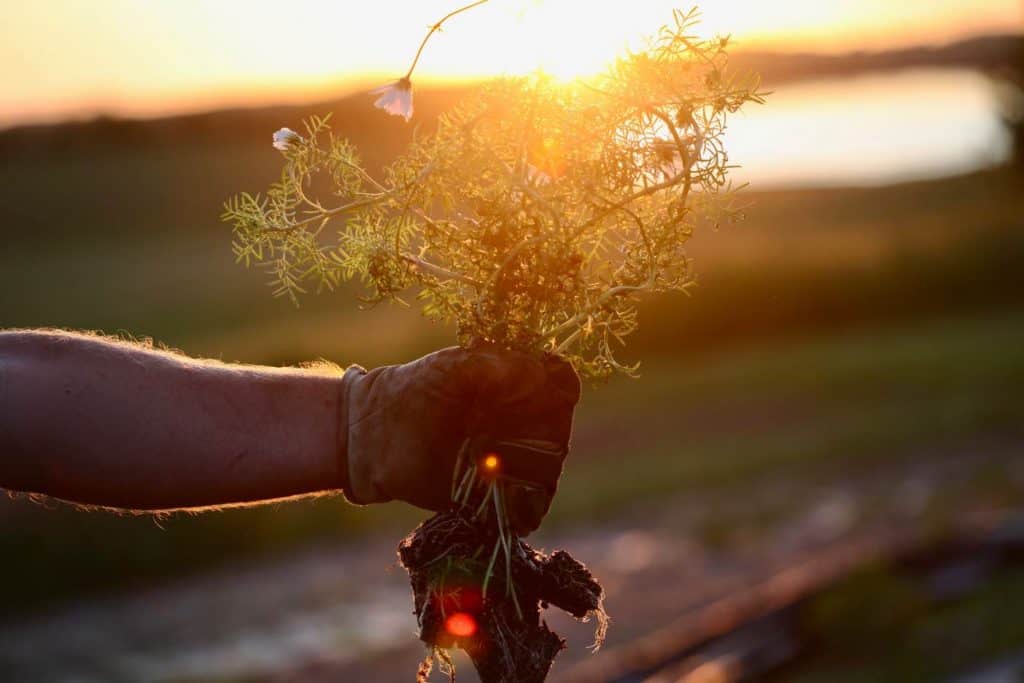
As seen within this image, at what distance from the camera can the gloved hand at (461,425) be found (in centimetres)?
208

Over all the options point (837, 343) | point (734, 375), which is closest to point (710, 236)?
point (837, 343)

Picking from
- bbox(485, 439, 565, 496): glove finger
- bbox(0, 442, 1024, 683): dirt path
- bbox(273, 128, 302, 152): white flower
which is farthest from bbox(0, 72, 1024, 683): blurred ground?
bbox(485, 439, 565, 496): glove finger

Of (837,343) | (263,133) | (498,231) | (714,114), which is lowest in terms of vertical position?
(837,343)

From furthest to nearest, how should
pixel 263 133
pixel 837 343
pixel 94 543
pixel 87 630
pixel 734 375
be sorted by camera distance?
pixel 263 133 < pixel 837 343 < pixel 734 375 < pixel 94 543 < pixel 87 630

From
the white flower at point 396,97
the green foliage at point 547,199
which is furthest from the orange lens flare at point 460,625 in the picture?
the white flower at point 396,97

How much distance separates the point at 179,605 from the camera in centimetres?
858

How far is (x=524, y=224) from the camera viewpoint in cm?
206

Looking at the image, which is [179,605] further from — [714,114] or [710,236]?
[710,236]

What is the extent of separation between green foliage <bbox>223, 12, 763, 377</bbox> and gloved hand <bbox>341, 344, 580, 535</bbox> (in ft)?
0.23

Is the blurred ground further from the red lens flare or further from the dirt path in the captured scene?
the red lens flare

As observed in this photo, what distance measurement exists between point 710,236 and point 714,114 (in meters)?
17.9

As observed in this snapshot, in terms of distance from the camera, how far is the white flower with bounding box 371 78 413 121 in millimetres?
2004

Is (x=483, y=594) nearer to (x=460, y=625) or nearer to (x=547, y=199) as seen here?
(x=460, y=625)

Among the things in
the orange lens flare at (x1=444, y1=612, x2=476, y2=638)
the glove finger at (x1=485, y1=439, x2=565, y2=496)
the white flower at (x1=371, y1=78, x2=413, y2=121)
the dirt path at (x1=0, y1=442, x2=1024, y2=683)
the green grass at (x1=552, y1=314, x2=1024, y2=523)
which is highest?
the white flower at (x1=371, y1=78, x2=413, y2=121)
